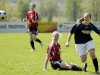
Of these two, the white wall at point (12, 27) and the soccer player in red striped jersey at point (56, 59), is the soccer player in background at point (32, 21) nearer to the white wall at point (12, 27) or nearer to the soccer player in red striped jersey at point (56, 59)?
the soccer player in red striped jersey at point (56, 59)

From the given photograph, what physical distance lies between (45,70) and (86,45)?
1.29 meters

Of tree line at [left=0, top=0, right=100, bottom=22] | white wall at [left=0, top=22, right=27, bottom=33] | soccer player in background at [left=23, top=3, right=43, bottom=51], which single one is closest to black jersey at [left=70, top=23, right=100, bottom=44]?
soccer player in background at [left=23, top=3, right=43, bottom=51]

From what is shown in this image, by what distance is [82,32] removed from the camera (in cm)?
986

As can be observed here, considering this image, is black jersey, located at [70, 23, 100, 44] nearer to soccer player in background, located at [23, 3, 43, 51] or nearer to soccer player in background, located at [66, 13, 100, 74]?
soccer player in background, located at [66, 13, 100, 74]

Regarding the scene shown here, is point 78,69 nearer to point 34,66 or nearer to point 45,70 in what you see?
point 45,70

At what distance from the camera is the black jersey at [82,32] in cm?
980

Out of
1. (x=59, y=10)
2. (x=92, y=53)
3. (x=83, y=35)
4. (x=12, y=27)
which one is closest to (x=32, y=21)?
(x=83, y=35)

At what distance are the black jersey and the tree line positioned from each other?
38.5 meters

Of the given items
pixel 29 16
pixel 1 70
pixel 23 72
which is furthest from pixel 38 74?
pixel 29 16

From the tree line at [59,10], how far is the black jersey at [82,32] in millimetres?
38472

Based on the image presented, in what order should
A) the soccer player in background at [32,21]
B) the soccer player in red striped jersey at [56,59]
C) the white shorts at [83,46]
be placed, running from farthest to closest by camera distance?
the soccer player in background at [32,21] → the soccer player in red striped jersey at [56,59] → the white shorts at [83,46]

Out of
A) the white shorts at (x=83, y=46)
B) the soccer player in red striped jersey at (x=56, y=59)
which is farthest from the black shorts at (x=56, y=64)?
the white shorts at (x=83, y=46)

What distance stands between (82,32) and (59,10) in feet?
387

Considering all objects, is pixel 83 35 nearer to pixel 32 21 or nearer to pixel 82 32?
pixel 82 32
